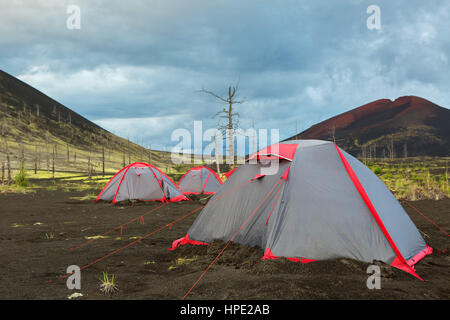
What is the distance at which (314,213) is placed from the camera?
574 cm

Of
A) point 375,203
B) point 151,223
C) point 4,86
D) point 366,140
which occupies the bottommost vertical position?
point 151,223

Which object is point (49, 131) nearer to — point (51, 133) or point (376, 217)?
point (51, 133)

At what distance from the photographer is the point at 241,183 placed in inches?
285

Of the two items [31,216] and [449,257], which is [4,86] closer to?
[31,216]

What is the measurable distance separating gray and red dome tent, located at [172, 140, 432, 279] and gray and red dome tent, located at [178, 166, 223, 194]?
15909mm

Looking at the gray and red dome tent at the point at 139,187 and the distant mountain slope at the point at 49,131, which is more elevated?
the distant mountain slope at the point at 49,131

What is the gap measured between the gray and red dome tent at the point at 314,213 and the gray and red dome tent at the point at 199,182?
52.2 feet

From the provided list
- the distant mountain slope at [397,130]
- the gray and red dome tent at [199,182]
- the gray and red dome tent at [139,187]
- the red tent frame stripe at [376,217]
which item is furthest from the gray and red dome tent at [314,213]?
the distant mountain slope at [397,130]

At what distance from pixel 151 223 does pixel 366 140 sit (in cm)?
13933

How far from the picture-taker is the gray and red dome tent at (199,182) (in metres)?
23.2

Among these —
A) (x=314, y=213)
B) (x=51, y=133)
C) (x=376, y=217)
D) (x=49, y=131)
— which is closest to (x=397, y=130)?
(x=51, y=133)

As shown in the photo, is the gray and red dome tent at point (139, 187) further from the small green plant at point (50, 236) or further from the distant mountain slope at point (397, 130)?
the distant mountain slope at point (397, 130)

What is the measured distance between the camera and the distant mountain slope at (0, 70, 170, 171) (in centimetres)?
10256
